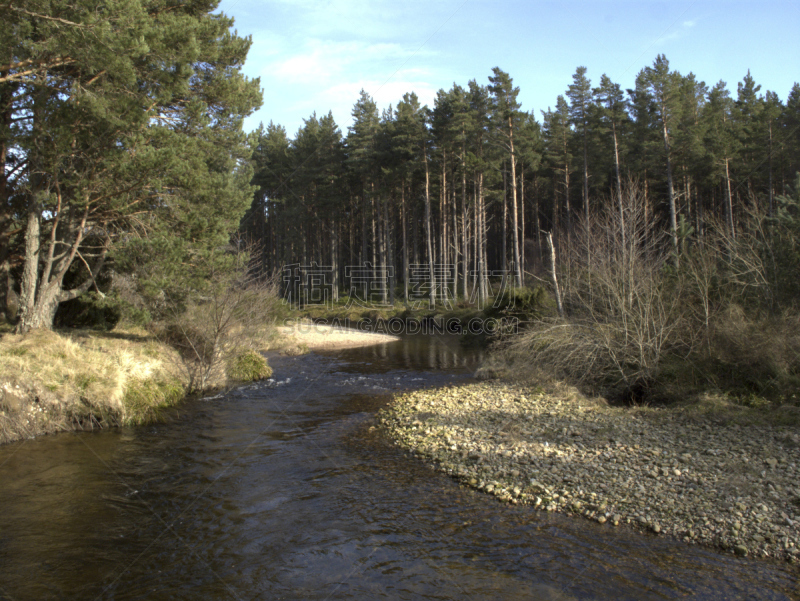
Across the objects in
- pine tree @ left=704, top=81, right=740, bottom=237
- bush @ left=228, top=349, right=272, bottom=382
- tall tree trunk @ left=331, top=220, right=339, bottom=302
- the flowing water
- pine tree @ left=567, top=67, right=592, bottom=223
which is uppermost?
pine tree @ left=567, top=67, right=592, bottom=223

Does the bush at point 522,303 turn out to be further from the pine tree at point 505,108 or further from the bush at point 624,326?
the pine tree at point 505,108

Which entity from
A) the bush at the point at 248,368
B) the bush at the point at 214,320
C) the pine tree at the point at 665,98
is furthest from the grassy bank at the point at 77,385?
the pine tree at the point at 665,98

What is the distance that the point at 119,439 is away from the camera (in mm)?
10742

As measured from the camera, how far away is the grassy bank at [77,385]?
10.4m

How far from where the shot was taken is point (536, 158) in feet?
118

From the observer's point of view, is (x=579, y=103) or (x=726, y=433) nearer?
(x=726, y=433)

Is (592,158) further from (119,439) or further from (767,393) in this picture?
(119,439)

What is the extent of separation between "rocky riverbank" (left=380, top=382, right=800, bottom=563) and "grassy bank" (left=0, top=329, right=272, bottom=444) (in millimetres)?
6170

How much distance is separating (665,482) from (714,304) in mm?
7280

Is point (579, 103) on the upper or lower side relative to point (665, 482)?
upper

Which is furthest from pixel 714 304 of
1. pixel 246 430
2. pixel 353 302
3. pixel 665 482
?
pixel 353 302

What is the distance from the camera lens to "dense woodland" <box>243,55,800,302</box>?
3269 centimetres

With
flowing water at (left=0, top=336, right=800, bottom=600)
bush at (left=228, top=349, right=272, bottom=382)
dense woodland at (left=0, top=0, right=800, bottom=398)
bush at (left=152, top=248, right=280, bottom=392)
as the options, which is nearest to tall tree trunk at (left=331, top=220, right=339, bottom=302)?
dense woodland at (left=0, top=0, right=800, bottom=398)

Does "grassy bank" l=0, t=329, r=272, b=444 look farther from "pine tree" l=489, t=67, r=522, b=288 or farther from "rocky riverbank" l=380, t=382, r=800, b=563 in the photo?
"pine tree" l=489, t=67, r=522, b=288
